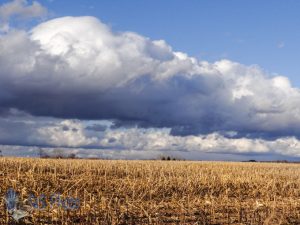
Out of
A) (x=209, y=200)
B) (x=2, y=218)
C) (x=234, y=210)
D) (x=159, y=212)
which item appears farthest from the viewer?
(x=209, y=200)

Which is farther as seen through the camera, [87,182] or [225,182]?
[225,182]

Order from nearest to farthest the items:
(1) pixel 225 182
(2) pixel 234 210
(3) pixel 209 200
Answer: (2) pixel 234 210 → (3) pixel 209 200 → (1) pixel 225 182

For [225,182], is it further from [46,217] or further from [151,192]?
[46,217]

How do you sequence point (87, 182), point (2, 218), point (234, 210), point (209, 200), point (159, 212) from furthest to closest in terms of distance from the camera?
point (87, 182)
point (209, 200)
point (234, 210)
point (159, 212)
point (2, 218)

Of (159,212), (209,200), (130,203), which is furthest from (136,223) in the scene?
(209,200)

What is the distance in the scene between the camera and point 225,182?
88.0 feet

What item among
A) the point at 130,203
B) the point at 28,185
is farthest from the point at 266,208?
the point at 28,185

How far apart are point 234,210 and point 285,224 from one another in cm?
316

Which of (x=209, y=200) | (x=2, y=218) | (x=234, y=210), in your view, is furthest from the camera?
(x=209, y=200)

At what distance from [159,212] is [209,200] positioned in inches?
163

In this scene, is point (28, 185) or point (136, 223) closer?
point (136, 223)

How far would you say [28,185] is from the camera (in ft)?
73.0

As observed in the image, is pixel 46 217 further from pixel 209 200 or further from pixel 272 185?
pixel 272 185

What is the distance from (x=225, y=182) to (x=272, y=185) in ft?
9.55
